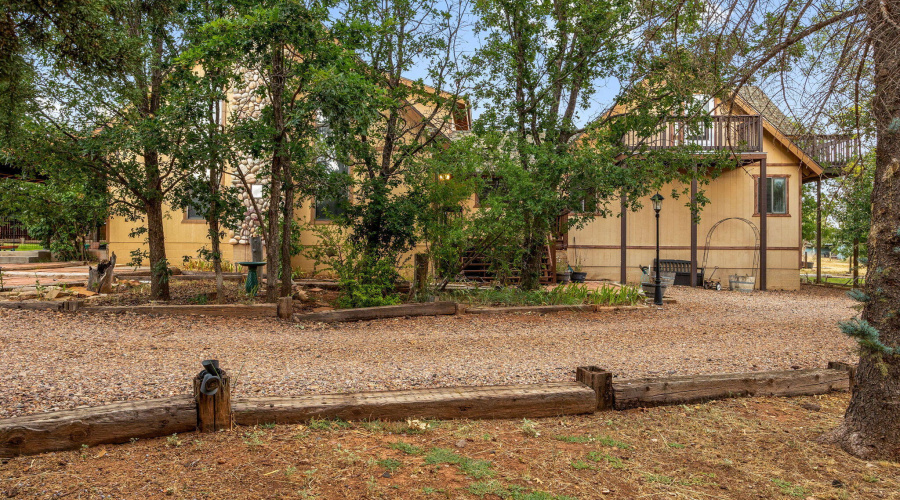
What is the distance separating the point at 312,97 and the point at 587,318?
18.6 feet

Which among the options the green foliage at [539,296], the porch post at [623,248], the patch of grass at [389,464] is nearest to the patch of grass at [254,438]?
the patch of grass at [389,464]

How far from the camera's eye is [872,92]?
150 inches

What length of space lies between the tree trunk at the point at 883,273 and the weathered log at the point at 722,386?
99 centimetres

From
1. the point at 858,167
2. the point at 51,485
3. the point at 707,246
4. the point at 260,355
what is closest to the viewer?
the point at 51,485

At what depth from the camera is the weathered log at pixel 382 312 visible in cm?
854

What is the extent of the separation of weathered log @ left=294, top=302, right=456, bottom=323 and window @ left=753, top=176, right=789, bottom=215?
1157 cm

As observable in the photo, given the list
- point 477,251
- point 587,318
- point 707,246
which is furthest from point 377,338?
point 707,246

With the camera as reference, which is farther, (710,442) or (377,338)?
(377,338)

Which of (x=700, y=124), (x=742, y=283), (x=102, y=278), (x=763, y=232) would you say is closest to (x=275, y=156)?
(x=102, y=278)

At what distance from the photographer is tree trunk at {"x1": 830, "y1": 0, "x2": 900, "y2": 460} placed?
3338mm

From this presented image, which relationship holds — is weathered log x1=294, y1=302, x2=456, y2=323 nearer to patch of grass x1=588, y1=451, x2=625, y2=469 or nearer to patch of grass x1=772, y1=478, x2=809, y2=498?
patch of grass x1=588, y1=451, x2=625, y2=469

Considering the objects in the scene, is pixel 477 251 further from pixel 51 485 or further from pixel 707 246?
pixel 707 246

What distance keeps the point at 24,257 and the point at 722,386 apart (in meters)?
18.4

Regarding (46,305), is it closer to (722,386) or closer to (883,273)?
(722,386)
